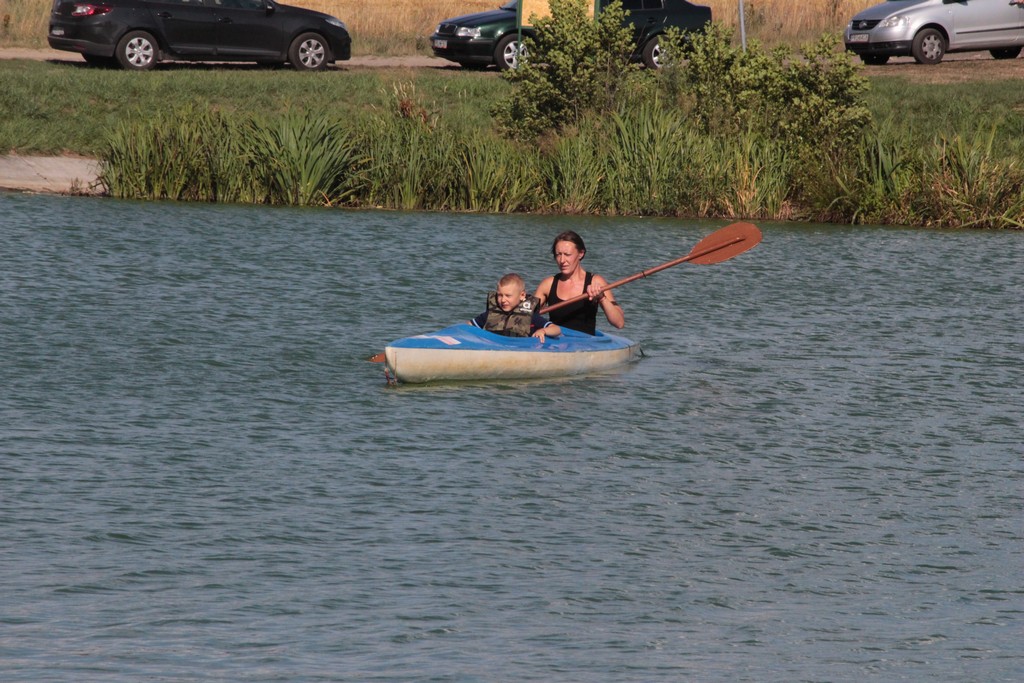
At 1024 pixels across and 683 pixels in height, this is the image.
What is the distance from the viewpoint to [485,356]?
1338 centimetres

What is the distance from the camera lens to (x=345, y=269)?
1912 cm

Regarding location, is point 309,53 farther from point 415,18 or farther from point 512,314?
point 512,314

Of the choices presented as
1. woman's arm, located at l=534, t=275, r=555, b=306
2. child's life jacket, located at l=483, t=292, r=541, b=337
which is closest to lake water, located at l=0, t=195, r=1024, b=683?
child's life jacket, located at l=483, t=292, r=541, b=337

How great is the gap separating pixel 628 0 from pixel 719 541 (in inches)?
1086

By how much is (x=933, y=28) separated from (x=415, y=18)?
15524mm

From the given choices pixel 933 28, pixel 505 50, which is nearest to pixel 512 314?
pixel 505 50

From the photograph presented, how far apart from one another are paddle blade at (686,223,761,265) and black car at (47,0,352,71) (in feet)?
56.5

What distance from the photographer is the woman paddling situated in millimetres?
14133

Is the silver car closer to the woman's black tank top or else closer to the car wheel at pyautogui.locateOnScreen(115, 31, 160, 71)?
the car wheel at pyautogui.locateOnScreen(115, 31, 160, 71)

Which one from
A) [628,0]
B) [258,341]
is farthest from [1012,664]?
[628,0]

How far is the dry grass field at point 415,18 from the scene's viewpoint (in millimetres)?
39969

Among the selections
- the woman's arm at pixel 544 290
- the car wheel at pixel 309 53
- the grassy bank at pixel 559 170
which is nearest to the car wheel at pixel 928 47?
the grassy bank at pixel 559 170

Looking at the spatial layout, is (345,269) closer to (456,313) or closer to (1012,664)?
(456,313)

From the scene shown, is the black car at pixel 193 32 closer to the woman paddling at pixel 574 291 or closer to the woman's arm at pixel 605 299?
the woman paddling at pixel 574 291
